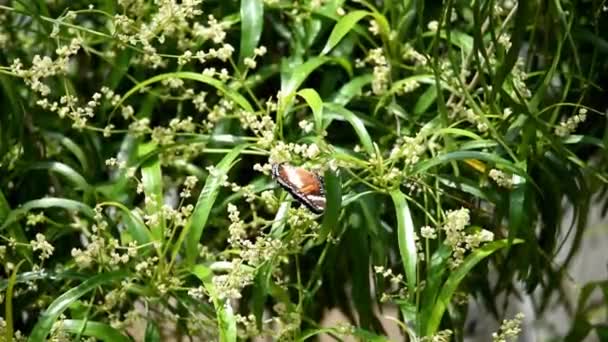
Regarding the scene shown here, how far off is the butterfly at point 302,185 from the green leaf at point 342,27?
236 millimetres

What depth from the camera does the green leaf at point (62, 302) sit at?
1.10m

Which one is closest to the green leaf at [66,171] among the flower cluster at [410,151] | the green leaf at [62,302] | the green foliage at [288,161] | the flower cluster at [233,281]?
the green foliage at [288,161]

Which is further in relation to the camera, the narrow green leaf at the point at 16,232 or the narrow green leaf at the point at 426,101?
the narrow green leaf at the point at 426,101

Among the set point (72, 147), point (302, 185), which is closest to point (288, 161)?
point (302, 185)

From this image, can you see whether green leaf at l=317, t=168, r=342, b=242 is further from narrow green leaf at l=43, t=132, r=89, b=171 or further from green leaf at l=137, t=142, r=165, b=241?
narrow green leaf at l=43, t=132, r=89, b=171

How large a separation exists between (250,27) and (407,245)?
32cm

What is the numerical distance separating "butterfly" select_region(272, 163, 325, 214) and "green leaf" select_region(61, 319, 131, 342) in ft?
0.76

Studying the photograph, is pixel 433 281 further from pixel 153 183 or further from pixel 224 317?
pixel 153 183

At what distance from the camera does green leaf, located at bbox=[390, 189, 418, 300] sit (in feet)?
3.62

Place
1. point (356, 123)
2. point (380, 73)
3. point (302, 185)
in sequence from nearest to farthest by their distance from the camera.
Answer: point (302, 185), point (356, 123), point (380, 73)

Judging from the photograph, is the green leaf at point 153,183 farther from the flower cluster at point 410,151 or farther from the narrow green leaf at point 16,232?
the flower cluster at point 410,151

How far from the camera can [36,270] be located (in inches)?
47.3

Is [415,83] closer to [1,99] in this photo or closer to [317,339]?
[317,339]

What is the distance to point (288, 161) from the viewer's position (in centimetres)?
110
